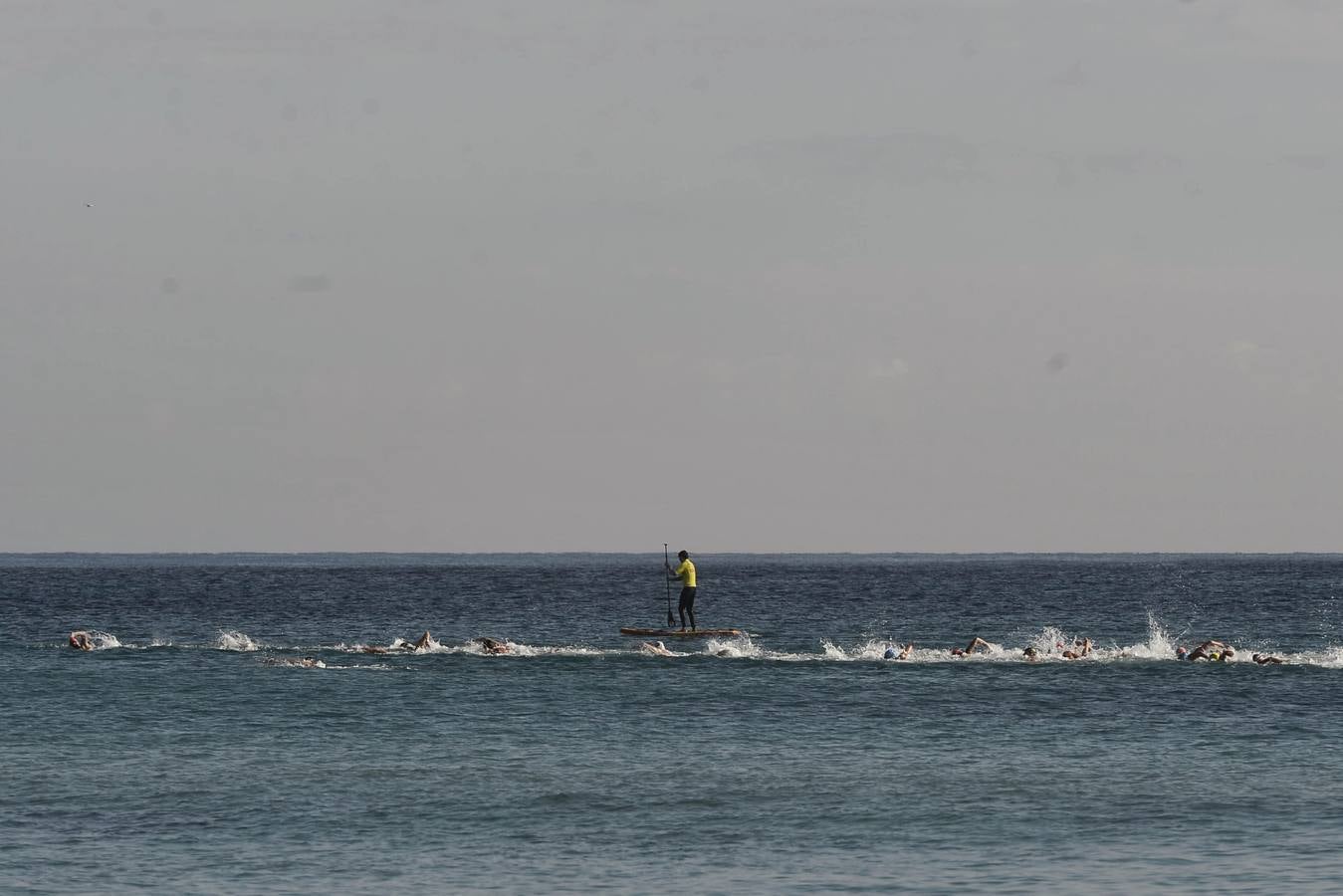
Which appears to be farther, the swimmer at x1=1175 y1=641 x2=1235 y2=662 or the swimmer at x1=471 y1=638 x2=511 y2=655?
the swimmer at x1=471 y1=638 x2=511 y2=655

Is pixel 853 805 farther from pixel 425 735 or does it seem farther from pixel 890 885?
pixel 425 735

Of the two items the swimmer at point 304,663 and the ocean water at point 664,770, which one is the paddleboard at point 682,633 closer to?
the ocean water at point 664,770

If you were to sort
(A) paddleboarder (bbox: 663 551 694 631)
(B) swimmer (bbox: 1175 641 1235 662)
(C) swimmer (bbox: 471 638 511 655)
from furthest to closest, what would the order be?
(A) paddleboarder (bbox: 663 551 694 631) → (C) swimmer (bbox: 471 638 511 655) → (B) swimmer (bbox: 1175 641 1235 662)

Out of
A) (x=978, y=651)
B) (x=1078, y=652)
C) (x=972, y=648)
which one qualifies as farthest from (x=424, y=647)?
(x=1078, y=652)

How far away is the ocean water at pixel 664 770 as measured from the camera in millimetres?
22812

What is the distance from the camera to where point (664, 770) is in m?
30.5

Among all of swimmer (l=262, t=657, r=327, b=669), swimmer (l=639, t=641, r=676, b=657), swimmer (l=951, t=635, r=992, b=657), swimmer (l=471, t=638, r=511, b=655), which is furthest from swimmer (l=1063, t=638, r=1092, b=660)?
swimmer (l=262, t=657, r=327, b=669)

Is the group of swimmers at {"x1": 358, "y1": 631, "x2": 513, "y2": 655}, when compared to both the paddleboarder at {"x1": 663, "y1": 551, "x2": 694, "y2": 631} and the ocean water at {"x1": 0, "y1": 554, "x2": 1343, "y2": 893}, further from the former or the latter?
the paddleboarder at {"x1": 663, "y1": 551, "x2": 694, "y2": 631}

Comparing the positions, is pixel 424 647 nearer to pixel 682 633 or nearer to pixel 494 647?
pixel 494 647

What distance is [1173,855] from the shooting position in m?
23.2

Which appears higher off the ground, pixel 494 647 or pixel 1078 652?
pixel 494 647

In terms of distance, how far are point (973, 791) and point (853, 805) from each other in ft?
7.84

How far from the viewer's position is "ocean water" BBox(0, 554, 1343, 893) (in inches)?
898

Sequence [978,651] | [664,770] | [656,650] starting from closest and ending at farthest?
[664,770] < [656,650] < [978,651]
